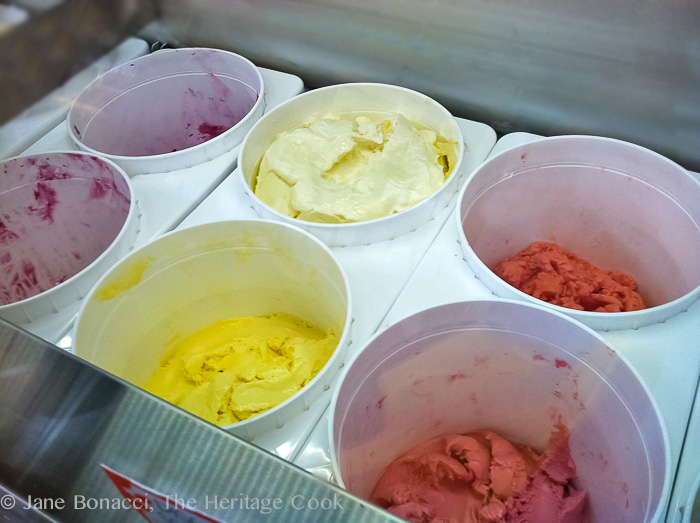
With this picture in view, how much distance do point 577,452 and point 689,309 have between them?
366 millimetres

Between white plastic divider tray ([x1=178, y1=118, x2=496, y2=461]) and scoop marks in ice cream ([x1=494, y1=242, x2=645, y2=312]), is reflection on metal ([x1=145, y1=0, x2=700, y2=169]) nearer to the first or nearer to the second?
white plastic divider tray ([x1=178, y1=118, x2=496, y2=461])

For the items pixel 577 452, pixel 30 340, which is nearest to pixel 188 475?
pixel 30 340

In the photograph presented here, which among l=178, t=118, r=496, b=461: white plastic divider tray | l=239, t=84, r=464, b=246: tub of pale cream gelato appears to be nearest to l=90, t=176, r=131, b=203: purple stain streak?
l=178, t=118, r=496, b=461: white plastic divider tray

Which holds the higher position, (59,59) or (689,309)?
(59,59)

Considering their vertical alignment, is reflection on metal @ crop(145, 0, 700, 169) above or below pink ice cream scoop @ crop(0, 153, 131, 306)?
above

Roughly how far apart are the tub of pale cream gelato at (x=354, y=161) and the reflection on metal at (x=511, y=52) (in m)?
0.09

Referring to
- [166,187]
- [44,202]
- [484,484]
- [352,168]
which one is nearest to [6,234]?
[44,202]

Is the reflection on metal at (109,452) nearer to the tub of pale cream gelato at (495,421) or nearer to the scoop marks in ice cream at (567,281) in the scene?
the tub of pale cream gelato at (495,421)

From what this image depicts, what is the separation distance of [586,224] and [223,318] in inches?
37.7

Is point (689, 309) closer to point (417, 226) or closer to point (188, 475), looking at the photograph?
point (417, 226)

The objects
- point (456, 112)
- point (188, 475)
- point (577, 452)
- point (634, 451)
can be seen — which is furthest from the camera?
point (456, 112)

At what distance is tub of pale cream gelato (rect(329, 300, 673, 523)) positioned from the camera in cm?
99

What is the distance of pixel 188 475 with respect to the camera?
20.2 inches

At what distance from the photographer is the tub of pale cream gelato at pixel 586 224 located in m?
1.23
